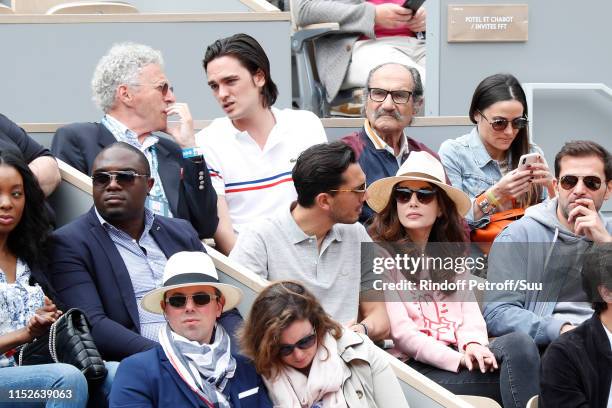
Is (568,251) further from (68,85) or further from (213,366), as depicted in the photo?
(68,85)

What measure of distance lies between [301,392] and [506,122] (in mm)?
2648

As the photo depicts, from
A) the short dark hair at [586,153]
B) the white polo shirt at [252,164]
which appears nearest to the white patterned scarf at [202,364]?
the white polo shirt at [252,164]

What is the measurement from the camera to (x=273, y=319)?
4.91 m

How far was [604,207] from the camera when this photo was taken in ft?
26.9

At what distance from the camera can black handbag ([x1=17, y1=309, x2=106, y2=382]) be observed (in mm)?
4914

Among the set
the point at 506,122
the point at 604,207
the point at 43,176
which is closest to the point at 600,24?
the point at 604,207

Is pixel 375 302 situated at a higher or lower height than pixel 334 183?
lower

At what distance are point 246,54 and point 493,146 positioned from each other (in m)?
1.48

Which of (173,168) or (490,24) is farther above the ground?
(490,24)

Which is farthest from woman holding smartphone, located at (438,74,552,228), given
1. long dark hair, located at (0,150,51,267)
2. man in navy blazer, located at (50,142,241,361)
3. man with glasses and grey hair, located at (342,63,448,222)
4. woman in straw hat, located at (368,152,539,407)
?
long dark hair, located at (0,150,51,267)

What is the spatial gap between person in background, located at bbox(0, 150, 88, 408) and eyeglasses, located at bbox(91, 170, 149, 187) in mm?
261

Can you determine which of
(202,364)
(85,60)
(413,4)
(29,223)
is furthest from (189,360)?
(413,4)

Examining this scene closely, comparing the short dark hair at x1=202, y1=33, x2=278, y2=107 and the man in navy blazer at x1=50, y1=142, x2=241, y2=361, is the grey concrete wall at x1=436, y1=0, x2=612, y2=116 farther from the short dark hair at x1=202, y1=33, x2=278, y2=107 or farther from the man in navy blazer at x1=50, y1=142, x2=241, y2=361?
the man in navy blazer at x1=50, y1=142, x2=241, y2=361

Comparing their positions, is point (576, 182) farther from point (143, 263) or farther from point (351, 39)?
point (351, 39)
